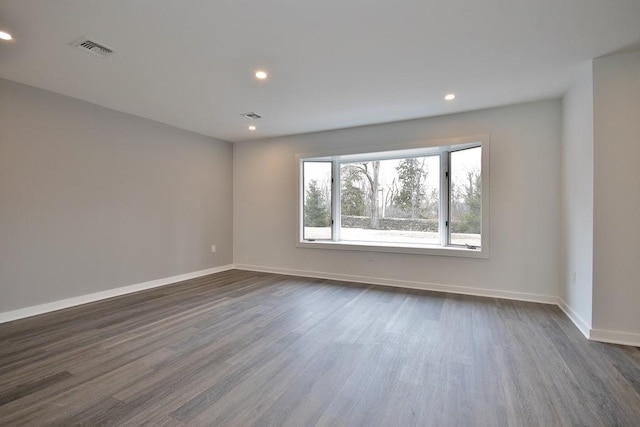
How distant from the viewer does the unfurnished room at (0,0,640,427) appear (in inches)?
77.3

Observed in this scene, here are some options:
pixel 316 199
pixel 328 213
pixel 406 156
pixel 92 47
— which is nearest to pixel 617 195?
pixel 406 156

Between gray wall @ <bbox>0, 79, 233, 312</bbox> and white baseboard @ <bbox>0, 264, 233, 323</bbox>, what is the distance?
0.06 m

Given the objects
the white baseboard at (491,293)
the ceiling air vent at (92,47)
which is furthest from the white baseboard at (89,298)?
the ceiling air vent at (92,47)

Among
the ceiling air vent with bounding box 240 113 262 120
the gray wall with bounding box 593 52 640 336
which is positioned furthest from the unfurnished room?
the ceiling air vent with bounding box 240 113 262 120

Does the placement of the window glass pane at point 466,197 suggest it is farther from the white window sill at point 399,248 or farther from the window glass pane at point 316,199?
the window glass pane at point 316,199

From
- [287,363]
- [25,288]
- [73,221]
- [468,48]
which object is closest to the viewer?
[287,363]

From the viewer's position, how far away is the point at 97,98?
3666 mm

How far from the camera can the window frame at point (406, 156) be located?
4.02 m

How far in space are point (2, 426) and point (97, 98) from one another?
3.50 metres

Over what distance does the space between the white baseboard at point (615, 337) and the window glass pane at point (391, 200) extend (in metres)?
2.18

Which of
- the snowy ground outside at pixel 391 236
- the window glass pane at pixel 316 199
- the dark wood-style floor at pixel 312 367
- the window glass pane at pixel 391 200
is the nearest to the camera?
the dark wood-style floor at pixel 312 367

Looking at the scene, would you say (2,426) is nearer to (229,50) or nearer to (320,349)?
(320,349)

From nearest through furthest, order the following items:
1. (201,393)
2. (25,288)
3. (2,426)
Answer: (2,426)
(201,393)
(25,288)

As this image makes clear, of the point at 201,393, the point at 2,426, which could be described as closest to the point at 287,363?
the point at 201,393
